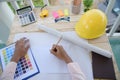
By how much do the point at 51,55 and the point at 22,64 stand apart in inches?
6.1

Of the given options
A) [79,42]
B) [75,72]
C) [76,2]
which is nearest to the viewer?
[75,72]

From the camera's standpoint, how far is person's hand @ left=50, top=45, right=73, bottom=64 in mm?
778

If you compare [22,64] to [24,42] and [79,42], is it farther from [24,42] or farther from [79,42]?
[79,42]

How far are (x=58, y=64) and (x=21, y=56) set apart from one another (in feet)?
0.66

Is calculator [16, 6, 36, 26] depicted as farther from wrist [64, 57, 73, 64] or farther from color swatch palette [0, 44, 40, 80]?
wrist [64, 57, 73, 64]

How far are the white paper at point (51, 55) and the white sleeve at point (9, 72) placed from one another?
0.36 ft

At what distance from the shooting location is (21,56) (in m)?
0.82

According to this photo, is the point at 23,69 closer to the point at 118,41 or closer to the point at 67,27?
the point at 67,27

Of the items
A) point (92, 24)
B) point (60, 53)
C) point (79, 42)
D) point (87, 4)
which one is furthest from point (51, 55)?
point (87, 4)

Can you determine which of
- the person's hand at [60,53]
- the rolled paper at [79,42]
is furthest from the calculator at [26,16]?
the person's hand at [60,53]

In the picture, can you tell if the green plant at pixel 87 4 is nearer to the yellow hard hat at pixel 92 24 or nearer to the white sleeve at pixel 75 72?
the yellow hard hat at pixel 92 24

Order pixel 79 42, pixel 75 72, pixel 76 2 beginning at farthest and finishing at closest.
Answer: pixel 76 2 → pixel 79 42 → pixel 75 72

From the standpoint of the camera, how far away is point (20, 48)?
0.84 meters

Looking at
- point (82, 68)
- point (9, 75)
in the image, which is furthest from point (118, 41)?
point (9, 75)
